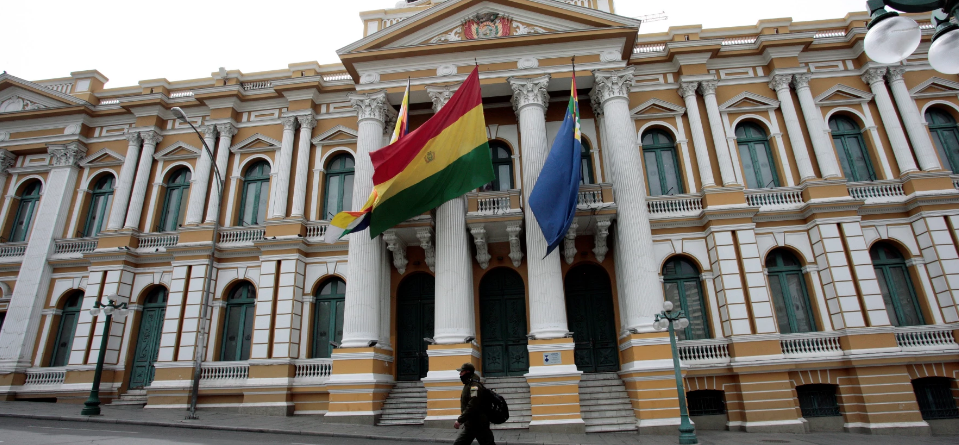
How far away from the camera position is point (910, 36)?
460cm

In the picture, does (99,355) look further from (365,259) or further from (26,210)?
(26,210)

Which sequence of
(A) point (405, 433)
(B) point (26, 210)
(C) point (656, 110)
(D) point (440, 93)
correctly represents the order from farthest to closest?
(B) point (26, 210) < (C) point (656, 110) < (D) point (440, 93) < (A) point (405, 433)

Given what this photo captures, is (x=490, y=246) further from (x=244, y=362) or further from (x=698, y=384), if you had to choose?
A: (x=244, y=362)

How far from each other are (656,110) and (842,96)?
6800mm

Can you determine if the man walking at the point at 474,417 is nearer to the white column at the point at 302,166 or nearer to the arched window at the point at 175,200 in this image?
the white column at the point at 302,166

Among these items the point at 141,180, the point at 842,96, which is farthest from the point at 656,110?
the point at 141,180

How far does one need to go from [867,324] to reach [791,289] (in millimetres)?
2248

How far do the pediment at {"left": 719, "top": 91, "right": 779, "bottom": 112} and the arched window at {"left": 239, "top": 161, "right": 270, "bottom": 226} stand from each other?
706 inches

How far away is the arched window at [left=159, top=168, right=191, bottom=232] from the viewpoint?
21609 mm

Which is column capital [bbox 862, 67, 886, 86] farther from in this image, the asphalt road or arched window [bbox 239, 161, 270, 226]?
arched window [bbox 239, 161, 270, 226]

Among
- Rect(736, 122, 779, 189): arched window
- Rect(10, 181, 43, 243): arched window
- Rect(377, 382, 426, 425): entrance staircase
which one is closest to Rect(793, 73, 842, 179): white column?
Rect(736, 122, 779, 189): arched window

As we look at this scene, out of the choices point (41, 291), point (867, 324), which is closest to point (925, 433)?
point (867, 324)

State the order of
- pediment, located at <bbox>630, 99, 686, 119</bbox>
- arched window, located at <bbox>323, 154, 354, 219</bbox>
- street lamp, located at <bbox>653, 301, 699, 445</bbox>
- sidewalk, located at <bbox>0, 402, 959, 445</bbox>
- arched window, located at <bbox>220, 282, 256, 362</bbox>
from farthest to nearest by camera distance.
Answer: arched window, located at <bbox>323, 154, 354, 219</bbox> < pediment, located at <bbox>630, 99, 686, 119</bbox> < arched window, located at <bbox>220, 282, 256, 362</bbox> < sidewalk, located at <bbox>0, 402, 959, 445</bbox> < street lamp, located at <bbox>653, 301, 699, 445</bbox>

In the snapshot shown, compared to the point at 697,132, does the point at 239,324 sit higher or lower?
lower
